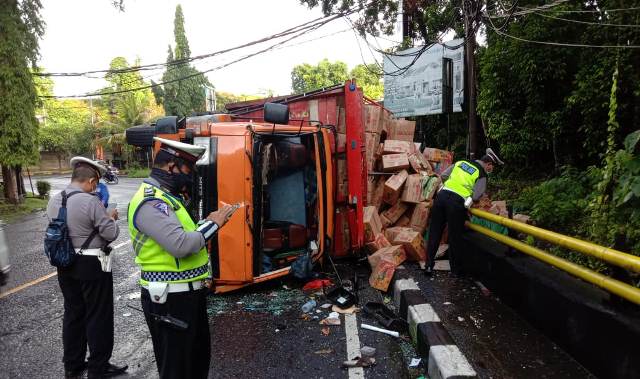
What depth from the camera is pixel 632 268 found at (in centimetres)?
240

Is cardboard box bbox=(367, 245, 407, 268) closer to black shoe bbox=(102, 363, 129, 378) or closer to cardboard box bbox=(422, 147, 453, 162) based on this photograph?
cardboard box bbox=(422, 147, 453, 162)

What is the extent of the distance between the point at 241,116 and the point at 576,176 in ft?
19.1

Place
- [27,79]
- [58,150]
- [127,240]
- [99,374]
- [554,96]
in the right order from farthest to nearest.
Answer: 1. [58,150]
2. [27,79]
3. [127,240]
4. [554,96]
5. [99,374]

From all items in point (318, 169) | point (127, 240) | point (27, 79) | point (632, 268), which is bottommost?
point (127, 240)

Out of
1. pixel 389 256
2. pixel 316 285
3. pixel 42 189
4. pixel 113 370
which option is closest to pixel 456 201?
pixel 389 256

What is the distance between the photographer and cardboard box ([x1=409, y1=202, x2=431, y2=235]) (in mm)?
6320

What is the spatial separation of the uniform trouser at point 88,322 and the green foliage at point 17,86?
14148 mm

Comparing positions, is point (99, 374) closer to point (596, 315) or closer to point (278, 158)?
point (278, 158)

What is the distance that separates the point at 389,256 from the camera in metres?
5.29

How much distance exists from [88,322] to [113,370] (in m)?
0.46

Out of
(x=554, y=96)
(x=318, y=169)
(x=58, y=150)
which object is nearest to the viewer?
(x=318, y=169)

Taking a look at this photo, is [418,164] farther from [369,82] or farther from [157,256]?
[369,82]

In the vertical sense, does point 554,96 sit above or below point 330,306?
above

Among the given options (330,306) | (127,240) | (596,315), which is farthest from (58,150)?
(596,315)
